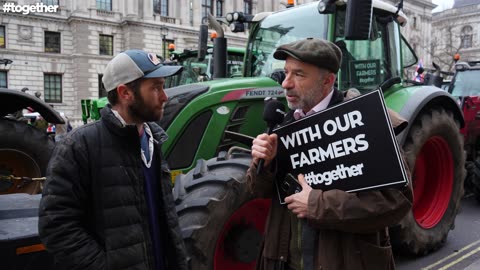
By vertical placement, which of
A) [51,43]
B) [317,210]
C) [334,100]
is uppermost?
[51,43]

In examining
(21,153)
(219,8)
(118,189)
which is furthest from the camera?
(219,8)

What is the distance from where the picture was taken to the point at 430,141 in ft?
16.8

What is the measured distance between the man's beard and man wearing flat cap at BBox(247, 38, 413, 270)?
536 mm

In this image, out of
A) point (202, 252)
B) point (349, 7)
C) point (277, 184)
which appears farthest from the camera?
point (349, 7)

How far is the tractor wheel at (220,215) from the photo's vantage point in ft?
10.4

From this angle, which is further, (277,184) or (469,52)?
(469,52)

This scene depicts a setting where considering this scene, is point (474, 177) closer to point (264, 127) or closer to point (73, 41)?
point (264, 127)

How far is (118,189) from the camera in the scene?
6.63 feet

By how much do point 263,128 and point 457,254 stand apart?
2697 mm

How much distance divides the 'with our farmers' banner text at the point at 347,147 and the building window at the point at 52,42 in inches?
1508

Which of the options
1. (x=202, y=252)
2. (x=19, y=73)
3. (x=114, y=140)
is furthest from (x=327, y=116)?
(x=19, y=73)

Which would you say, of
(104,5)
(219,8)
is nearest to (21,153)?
(104,5)

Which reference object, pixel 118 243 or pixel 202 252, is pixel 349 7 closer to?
pixel 202 252

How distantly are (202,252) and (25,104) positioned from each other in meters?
2.73
